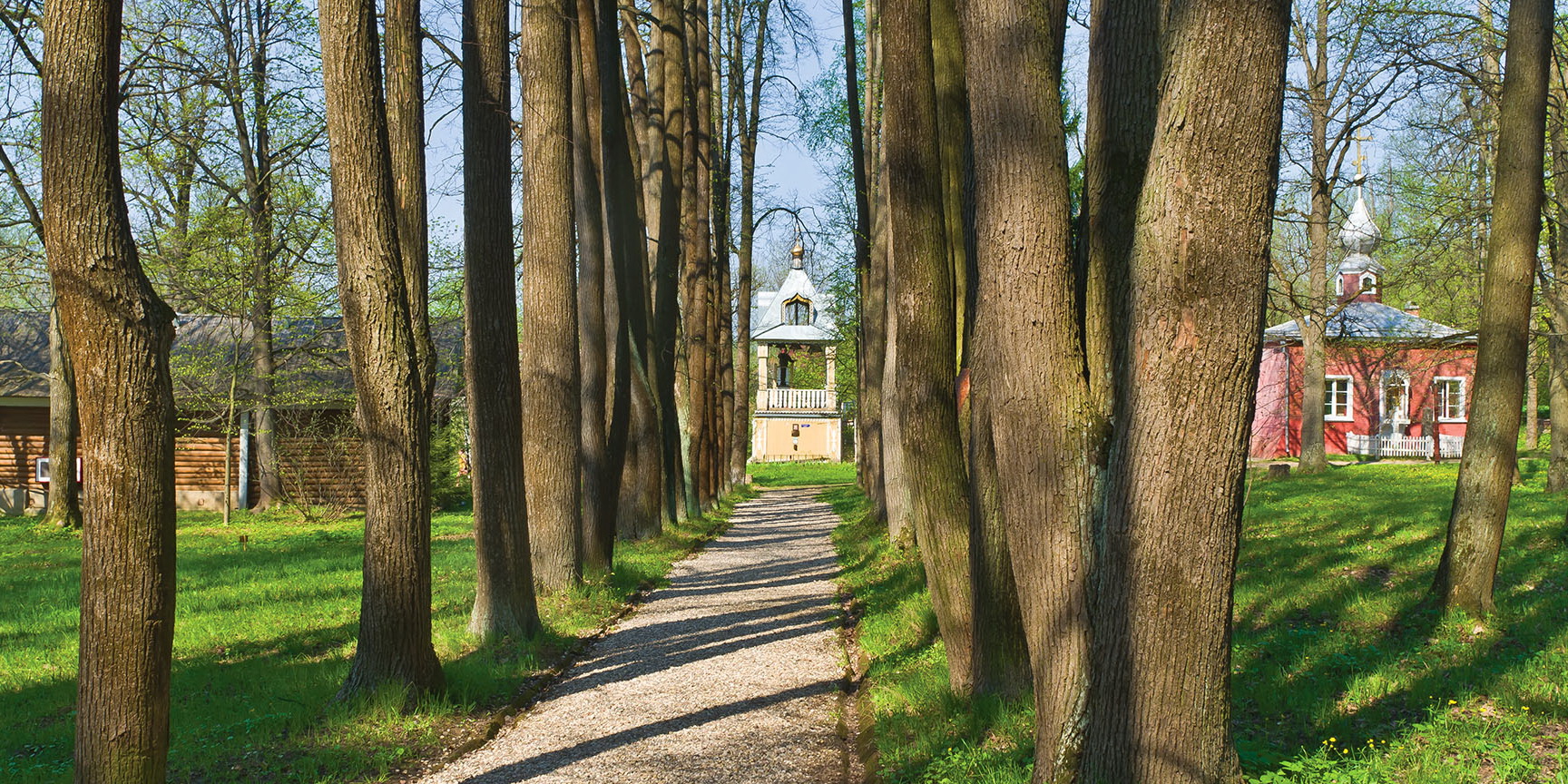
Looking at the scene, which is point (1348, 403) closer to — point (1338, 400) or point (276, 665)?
point (1338, 400)

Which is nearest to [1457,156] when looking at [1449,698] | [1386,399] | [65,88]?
[1449,698]

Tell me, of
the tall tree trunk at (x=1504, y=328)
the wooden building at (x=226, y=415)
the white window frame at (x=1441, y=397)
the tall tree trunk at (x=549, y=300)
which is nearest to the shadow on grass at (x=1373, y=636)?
the tall tree trunk at (x=1504, y=328)

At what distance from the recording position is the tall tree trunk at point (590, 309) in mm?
11609

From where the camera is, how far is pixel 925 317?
671 cm

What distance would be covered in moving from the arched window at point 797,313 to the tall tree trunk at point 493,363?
47933 mm

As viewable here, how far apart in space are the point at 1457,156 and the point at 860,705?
35.9 feet

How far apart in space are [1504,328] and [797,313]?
49.0 meters

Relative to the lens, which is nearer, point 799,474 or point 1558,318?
point 1558,318

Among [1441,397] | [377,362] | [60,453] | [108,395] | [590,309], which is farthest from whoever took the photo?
[1441,397]

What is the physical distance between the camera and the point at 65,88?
13.2ft

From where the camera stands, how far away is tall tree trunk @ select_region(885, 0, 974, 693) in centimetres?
657

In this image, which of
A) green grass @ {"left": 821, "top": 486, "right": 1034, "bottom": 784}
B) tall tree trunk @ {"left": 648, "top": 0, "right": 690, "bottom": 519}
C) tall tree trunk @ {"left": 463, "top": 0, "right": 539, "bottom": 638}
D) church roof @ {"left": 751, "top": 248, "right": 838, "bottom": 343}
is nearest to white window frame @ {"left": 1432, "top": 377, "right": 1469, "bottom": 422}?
church roof @ {"left": 751, "top": 248, "right": 838, "bottom": 343}

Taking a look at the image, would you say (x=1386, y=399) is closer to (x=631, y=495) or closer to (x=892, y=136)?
(x=631, y=495)

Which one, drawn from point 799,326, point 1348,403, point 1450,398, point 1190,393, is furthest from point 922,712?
point 799,326
